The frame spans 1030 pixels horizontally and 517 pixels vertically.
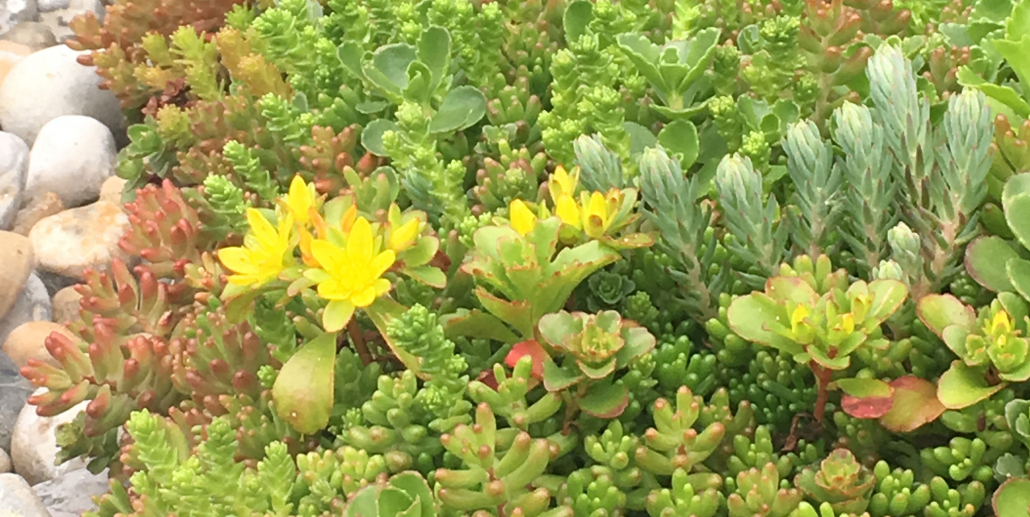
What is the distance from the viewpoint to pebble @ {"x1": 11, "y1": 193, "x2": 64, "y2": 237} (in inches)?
111

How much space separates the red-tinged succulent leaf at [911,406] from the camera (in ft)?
3.08

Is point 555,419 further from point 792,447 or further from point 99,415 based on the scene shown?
point 99,415

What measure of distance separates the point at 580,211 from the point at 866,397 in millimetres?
369

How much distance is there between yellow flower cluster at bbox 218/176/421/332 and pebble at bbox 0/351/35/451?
1627 millimetres

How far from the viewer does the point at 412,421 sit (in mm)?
1080

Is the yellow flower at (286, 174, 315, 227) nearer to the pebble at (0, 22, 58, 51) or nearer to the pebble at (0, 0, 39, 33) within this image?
the pebble at (0, 22, 58, 51)

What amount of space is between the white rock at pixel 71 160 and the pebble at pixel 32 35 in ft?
2.47

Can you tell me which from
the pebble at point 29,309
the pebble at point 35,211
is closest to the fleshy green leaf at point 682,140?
the pebble at point 29,309

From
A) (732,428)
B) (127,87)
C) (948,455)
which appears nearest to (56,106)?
(127,87)

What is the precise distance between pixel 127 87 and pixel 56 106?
92 cm

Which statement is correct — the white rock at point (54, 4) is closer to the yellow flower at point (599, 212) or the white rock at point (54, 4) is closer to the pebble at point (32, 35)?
the pebble at point (32, 35)

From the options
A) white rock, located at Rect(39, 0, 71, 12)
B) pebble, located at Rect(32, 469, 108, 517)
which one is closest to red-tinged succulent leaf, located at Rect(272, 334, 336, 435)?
pebble, located at Rect(32, 469, 108, 517)

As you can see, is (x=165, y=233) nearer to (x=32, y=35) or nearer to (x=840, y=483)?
(x=840, y=483)

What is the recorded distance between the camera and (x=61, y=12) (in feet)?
11.4
